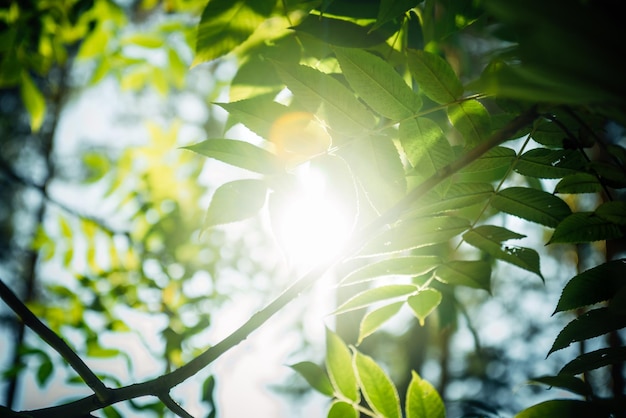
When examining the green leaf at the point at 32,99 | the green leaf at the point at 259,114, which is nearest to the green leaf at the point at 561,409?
the green leaf at the point at 259,114

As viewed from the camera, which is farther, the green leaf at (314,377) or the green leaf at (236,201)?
the green leaf at (314,377)

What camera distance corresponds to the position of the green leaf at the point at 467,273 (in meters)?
0.75

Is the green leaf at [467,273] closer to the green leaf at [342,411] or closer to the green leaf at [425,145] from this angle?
the green leaf at [425,145]

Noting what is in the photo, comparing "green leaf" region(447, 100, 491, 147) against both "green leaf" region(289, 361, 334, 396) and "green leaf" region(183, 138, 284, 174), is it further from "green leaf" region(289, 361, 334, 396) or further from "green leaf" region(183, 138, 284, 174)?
"green leaf" region(289, 361, 334, 396)

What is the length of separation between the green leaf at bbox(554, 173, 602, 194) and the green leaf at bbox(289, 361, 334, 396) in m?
0.59

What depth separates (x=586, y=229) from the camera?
25.4 inches

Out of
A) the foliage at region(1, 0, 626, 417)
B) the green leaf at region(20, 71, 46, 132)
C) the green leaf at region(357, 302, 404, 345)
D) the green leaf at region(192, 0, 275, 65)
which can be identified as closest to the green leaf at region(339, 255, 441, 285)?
the foliage at region(1, 0, 626, 417)

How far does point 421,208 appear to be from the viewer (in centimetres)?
65

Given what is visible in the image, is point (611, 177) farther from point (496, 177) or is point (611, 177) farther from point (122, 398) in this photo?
point (122, 398)

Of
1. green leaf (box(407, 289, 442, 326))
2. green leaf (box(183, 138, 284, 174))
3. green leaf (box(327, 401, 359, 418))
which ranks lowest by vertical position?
green leaf (box(327, 401, 359, 418))

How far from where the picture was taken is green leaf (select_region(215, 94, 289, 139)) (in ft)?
2.16

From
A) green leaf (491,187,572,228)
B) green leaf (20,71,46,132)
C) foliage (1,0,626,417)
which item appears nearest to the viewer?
foliage (1,0,626,417)

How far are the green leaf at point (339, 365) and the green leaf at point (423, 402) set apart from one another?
0.13 metres

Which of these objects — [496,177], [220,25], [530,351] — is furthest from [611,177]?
[530,351]
